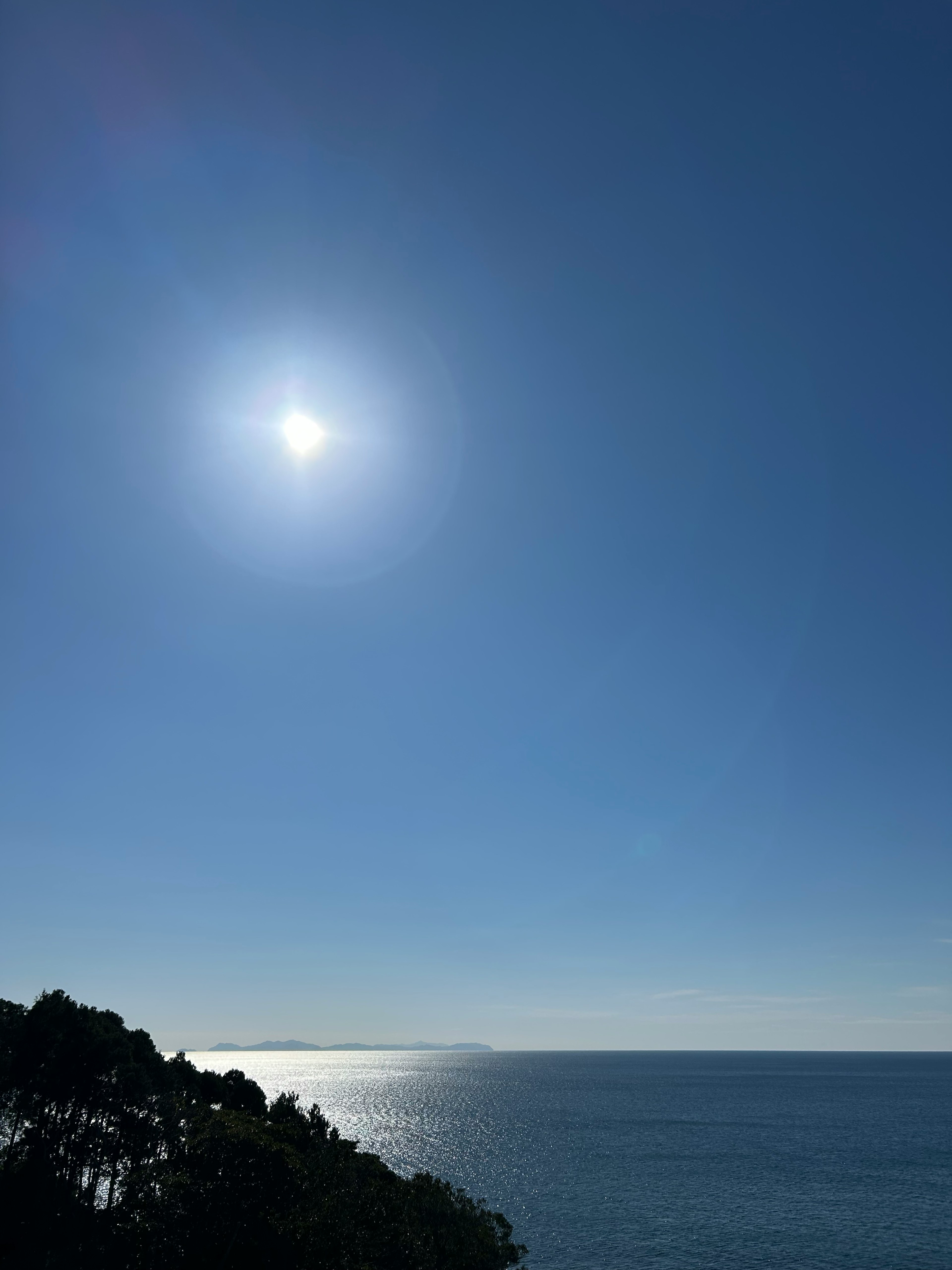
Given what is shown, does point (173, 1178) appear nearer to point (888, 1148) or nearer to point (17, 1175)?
point (17, 1175)

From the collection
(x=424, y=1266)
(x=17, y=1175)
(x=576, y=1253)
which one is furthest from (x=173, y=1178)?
(x=576, y=1253)

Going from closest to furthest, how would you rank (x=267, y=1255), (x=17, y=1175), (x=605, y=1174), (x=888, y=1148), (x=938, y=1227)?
(x=267, y=1255) < (x=17, y=1175) < (x=938, y=1227) < (x=605, y=1174) < (x=888, y=1148)

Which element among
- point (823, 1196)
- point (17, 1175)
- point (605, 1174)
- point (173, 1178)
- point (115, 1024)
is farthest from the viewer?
point (605, 1174)

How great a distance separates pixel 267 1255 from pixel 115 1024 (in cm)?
3163

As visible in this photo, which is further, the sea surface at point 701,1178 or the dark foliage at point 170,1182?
the sea surface at point 701,1178

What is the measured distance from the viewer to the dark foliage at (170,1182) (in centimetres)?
3541

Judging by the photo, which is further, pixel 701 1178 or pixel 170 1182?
pixel 701 1178

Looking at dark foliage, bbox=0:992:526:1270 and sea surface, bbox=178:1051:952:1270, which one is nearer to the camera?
dark foliage, bbox=0:992:526:1270

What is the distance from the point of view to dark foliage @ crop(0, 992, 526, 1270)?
3541 cm

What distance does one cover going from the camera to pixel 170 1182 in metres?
37.0

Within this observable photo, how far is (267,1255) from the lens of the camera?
3456 cm

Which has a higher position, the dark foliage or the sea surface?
the dark foliage

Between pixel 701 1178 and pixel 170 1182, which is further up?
pixel 170 1182

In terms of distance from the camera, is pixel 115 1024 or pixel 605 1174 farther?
pixel 605 1174
